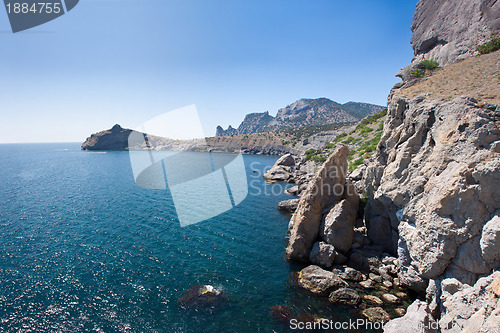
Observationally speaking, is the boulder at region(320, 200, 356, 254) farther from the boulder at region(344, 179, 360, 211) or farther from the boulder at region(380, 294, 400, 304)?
the boulder at region(380, 294, 400, 304)

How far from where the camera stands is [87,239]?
29.3 metres

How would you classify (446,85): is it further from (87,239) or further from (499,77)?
(87,239)

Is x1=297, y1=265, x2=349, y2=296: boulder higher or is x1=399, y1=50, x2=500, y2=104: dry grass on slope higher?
x1=399, y1=50, x2=500, y2=104: dry grass on slope

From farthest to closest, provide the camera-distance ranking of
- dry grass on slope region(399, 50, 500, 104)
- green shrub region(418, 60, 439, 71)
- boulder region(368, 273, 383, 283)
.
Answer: green shrub region(418, 60, 439, 71)
boulder region(368, 273, 383, 283)
dry grass on slope region(399, 50, 500, 104)

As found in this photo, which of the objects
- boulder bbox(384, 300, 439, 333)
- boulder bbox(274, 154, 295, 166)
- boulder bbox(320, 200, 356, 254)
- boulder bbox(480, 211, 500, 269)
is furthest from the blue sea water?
boulder bbox(274, 154, 295, 166)

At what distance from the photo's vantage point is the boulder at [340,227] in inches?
973

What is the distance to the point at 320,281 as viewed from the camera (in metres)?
→ 20.7

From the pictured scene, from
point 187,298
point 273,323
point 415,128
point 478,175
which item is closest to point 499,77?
point 415,128

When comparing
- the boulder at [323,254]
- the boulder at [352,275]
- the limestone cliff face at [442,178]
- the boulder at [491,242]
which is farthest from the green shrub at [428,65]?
the boulder at [352,275]

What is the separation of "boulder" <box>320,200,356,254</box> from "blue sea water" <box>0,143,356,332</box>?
5.24 metres

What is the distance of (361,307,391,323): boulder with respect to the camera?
55.6ft

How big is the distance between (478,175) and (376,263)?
494 inches

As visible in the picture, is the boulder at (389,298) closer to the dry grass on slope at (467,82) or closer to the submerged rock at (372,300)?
the submerged rock at (372,300)

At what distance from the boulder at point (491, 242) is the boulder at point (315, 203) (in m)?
14.1
